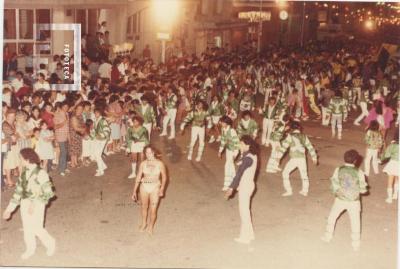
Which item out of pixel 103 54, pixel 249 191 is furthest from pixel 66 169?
pixel 103 54

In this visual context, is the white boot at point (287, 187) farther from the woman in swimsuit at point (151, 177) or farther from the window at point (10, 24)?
the window at point (10, 24)

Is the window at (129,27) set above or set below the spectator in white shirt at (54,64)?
above

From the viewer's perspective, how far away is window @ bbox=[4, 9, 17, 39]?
20.7 m

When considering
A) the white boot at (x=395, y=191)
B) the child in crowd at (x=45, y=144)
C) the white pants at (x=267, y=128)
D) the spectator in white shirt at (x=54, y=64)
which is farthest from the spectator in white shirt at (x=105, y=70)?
the white boot at (x=395, y=191)

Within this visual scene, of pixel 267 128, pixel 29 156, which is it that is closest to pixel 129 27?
pixel 267 128

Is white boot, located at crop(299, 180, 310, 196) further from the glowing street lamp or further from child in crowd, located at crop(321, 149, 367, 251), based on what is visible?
the glowing street lamp

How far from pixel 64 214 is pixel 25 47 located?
12175 mm

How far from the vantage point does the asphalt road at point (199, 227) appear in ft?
29.4

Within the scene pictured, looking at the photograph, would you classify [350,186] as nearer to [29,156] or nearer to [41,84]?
[29,156]

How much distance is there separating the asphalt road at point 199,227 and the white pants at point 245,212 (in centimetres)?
21

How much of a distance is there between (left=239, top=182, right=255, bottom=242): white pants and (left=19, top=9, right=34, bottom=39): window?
1478 cm

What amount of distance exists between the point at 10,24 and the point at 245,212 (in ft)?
49.5

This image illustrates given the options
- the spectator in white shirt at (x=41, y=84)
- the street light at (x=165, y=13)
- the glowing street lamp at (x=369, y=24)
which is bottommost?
the spectator in white shirt at (x=41, y=84)

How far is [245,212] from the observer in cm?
937
